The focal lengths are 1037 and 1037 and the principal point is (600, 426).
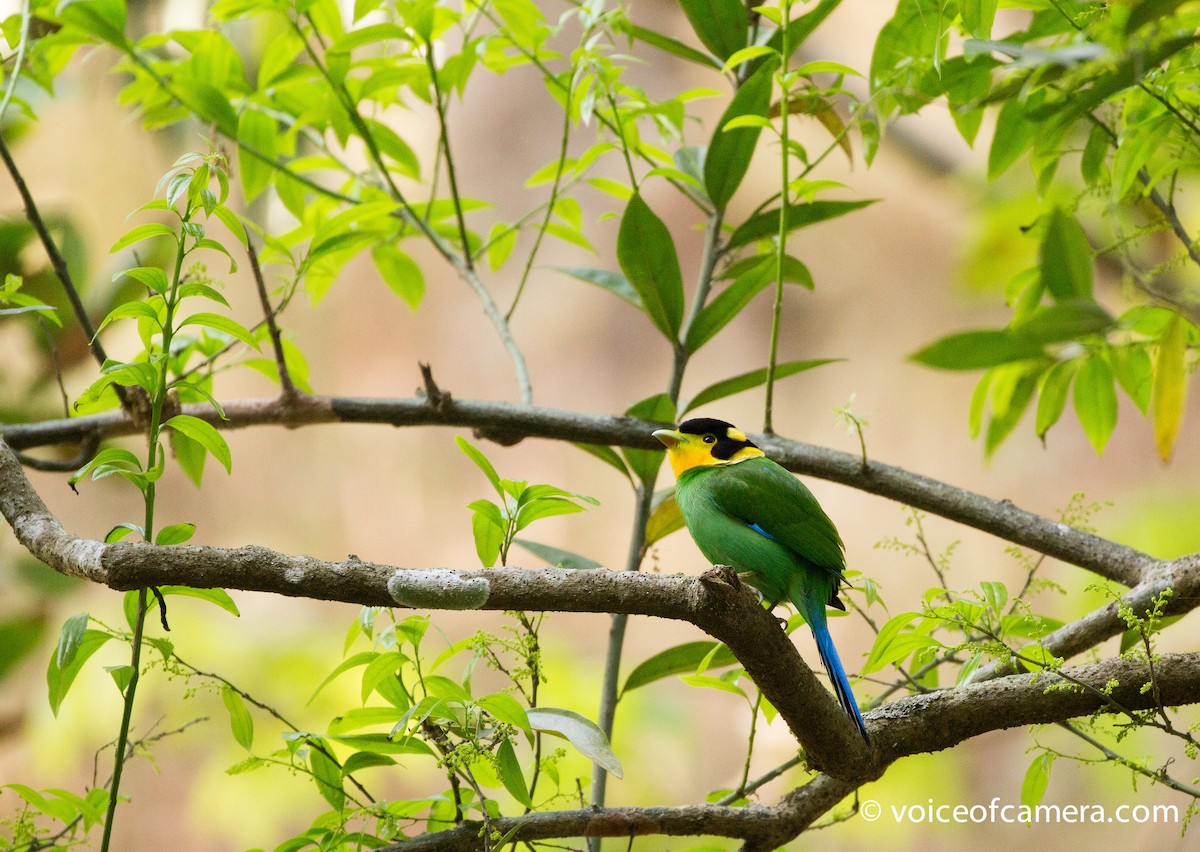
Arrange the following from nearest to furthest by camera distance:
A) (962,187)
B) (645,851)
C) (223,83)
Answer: (223,83), (645,851), (962,187)

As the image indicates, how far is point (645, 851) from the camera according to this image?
155 inches

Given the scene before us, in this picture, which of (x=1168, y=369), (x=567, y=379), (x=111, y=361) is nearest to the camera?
(x=111, y=361)

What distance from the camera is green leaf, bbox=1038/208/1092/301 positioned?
166 centimetres

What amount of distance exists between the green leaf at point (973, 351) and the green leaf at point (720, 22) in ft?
2.21

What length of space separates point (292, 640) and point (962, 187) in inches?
140

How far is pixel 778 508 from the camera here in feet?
5.17

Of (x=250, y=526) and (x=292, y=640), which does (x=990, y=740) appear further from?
(x=250, y=526)

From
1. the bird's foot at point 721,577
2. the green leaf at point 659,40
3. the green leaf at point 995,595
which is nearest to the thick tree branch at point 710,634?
the bird's foot at point 721,577

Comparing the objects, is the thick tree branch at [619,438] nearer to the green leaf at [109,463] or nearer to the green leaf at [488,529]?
the green leaf at [488,529]

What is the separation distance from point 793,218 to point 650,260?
→ 0.85 ft

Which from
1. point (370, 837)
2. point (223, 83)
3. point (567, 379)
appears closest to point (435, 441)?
point (567, 379)

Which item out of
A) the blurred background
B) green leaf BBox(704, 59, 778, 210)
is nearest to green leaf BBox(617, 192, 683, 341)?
green leaf BBox(704, 59, 778, 210)

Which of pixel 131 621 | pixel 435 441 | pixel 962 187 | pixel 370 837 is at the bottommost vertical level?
pixel 370 837

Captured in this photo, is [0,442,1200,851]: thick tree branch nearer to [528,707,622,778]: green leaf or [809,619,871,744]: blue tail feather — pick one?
[809,619,871,744]: blue tail feather
